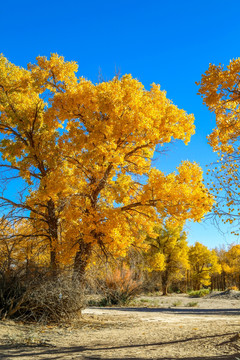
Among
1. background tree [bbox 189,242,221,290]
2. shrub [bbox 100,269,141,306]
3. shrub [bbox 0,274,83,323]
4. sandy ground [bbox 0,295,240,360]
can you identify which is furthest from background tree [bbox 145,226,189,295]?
sandy ground [bbox 0,295,240,360]

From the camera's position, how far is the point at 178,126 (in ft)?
36.6

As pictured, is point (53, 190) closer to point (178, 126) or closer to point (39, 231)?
point (39, 231)

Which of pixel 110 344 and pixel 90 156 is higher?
pixel 90 156

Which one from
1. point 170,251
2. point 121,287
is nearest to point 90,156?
point 121,287

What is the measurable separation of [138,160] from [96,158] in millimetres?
2289

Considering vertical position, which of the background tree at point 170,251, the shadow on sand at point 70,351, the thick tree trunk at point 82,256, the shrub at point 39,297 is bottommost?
the shadow on sand at point 70,351

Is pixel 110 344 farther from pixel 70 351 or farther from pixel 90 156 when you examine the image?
pixel 90 156

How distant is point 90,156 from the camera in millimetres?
10328

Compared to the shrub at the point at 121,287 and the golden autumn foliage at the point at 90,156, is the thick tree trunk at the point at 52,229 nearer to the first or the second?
the golden autumn foliage at the point at 90,156

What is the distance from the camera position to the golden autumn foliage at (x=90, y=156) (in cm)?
1030

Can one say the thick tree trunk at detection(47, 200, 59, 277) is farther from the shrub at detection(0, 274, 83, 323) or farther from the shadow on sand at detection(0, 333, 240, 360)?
the shadow on sand at detection(0, 333, 240, 360)

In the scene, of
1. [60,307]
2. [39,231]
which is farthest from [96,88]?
[60,307]

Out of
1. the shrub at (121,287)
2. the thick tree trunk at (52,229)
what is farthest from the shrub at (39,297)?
the shrub at (121,287)

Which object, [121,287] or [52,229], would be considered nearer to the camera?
[52,229]
